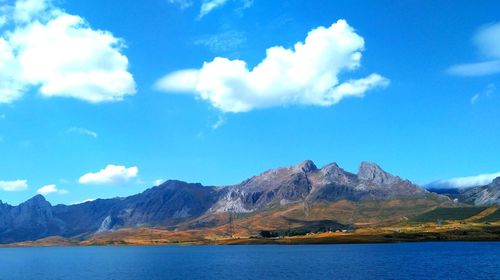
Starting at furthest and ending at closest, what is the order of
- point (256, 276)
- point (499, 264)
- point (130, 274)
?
point (130, 274), point (499, 264), point (256, 276)

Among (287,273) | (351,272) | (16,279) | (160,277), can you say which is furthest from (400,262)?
(16,279)

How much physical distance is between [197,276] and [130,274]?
95.8 ft

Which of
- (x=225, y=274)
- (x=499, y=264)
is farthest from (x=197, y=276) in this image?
(x=499, y=264)

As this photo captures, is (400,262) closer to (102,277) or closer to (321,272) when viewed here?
(321,272)

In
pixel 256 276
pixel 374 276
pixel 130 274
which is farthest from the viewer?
pixel 130 274

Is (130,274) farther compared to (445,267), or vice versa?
(130,274)

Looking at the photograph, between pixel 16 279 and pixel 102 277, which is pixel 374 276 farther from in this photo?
pixel 16 279

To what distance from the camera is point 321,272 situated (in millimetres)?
155125

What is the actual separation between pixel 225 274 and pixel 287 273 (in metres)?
20.6

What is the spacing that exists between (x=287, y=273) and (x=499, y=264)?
69.0 metres

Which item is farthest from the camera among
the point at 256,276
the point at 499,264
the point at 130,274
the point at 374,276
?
the point at 130,274

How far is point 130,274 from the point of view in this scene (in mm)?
173375

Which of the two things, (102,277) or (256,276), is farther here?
(102,277)

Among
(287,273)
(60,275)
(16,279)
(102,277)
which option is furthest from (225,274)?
(16,279)
